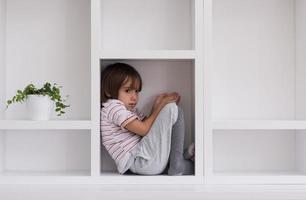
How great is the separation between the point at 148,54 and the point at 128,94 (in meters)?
0.21

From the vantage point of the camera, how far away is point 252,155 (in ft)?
6.51

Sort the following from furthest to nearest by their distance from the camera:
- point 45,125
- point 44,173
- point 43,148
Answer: point 43,148 → point 44,173 → point 45,125

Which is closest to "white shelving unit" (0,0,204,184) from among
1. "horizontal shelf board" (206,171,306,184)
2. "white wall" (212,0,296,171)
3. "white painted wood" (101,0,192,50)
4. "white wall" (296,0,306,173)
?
"white painted wood" (101,0,192,50)

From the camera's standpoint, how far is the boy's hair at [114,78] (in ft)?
6.11

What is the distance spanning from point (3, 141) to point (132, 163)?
57 centimetres

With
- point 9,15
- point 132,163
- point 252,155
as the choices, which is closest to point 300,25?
point 252,155

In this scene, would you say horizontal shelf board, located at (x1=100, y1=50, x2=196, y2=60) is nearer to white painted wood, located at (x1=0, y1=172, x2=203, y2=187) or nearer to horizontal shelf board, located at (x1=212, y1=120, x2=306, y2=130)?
horizontal shelf board, located at (x1=212, y1=120, x2=306, y2=130)

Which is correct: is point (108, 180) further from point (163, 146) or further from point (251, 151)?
point (251, 151)

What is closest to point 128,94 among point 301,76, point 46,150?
point 46,150

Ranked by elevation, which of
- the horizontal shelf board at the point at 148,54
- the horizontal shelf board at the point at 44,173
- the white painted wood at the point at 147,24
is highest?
the white painted wood at the point at 147,24

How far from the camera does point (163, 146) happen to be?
5.80 feet

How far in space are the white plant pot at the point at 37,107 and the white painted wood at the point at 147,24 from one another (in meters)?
0.37

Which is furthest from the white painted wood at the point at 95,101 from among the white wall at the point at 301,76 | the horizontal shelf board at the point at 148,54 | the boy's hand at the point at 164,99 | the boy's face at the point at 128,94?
the white wall at the point at 301,76

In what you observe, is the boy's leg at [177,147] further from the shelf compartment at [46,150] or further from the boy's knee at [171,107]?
the shelf compartment at [46,150]
